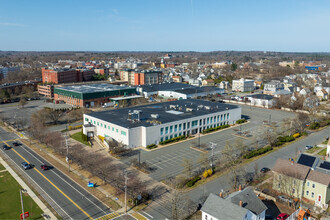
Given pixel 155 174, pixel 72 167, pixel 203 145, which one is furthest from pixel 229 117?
pixel 72 167

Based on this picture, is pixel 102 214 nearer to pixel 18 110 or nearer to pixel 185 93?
pixel 18 110

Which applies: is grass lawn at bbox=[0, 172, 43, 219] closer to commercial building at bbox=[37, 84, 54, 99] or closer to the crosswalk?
the crosswalk

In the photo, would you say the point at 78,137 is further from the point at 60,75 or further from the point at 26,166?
the point at 60,75

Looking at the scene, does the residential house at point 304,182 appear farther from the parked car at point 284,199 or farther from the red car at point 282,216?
the red car at point 282,216

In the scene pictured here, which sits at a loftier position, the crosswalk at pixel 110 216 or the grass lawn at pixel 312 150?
the grass lawn at pixel 312 150

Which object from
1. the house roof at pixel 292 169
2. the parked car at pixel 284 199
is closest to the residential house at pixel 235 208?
the parked car at pixel 284 199
